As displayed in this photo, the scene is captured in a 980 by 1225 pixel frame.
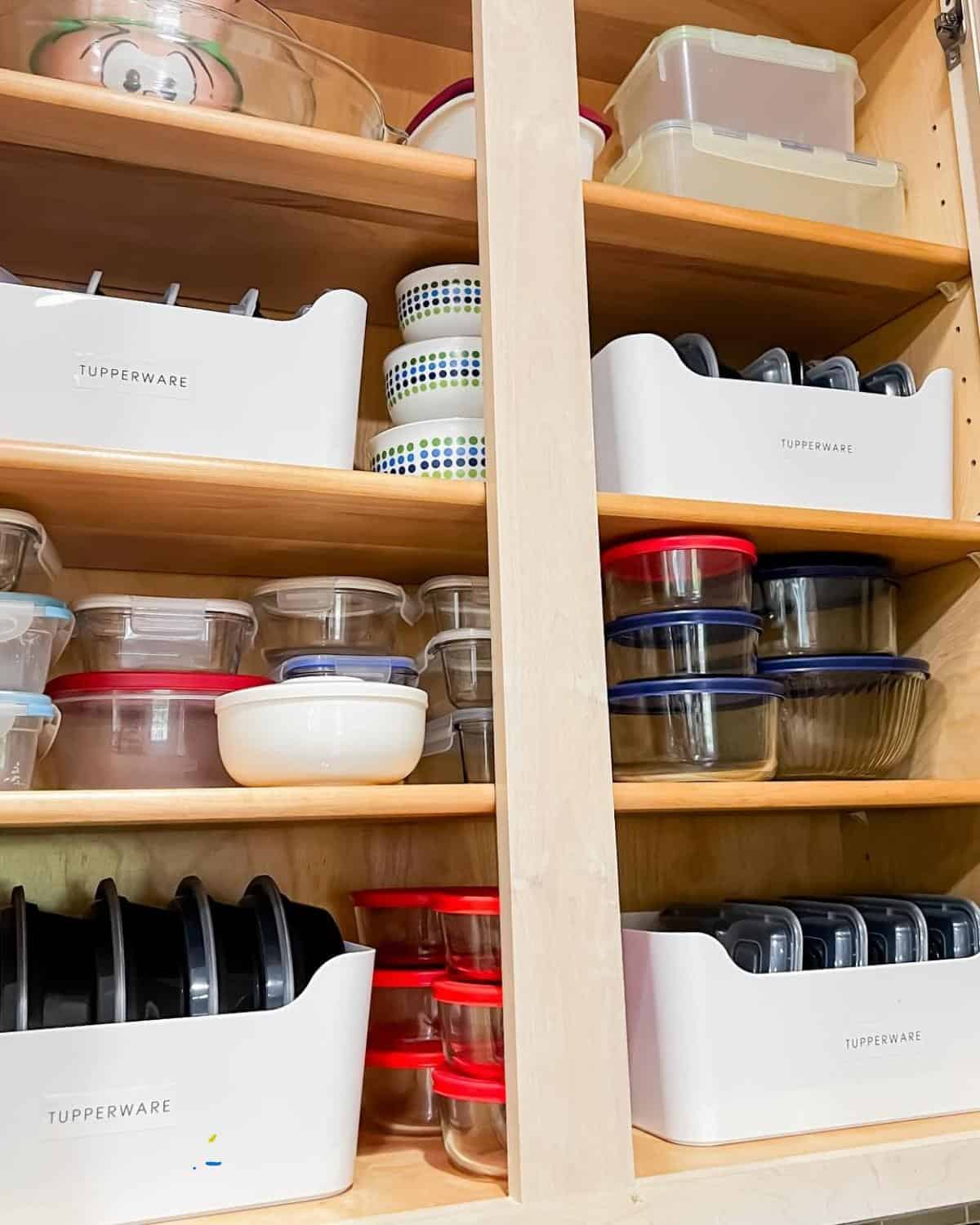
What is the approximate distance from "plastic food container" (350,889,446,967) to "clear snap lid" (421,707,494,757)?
0.49ft

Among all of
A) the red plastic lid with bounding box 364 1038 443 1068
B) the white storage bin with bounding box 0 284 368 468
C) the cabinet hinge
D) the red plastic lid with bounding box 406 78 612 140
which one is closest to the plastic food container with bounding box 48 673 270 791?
the white storage bin with bounding box 0 284 368 468

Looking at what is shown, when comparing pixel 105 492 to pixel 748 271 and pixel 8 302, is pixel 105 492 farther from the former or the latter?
pixel 748 271

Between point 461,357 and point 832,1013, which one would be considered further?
point 461,357

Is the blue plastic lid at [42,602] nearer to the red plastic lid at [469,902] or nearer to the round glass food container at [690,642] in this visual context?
the red plastic lid at [469,902]

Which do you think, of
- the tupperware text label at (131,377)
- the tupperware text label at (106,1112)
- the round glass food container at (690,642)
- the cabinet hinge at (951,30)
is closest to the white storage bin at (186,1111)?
the tupperware text label at (106,1112)

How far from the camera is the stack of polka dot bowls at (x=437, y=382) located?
1.16 meters

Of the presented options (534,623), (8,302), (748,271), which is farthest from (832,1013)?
(8,302)

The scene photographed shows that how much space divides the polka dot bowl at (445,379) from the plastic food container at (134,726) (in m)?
0.35

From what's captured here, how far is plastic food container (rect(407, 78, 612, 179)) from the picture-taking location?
1223 millimetres

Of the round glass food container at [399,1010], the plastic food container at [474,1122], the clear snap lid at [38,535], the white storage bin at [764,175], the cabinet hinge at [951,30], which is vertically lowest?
the plastic food container at [474,1122]

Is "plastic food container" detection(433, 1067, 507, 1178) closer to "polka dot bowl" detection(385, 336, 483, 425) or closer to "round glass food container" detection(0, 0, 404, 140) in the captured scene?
"polka dot bowl" detection(385, 336, 483, 425)

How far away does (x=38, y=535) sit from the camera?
3.51ft

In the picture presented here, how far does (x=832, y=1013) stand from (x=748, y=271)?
82 cm

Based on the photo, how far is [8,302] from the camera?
101 centimetres
